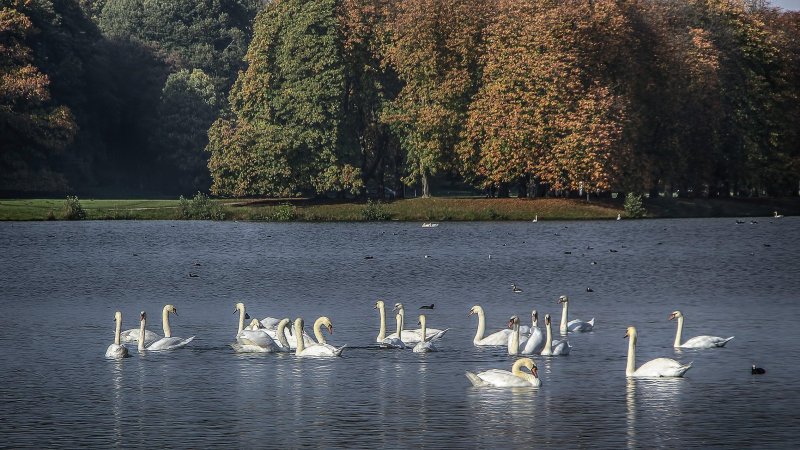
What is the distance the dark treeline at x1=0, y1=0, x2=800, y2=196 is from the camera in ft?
363

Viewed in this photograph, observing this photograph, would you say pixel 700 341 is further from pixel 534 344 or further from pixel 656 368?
pixel 656 368

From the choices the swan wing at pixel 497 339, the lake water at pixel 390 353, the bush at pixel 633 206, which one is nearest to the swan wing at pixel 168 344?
the lake water at pixel 390 353

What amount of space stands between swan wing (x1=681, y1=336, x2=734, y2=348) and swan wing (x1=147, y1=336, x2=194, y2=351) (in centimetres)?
1266

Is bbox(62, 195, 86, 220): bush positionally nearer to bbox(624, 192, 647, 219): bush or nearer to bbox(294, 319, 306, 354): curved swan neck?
bbox(624, 192, 647, 219): bush

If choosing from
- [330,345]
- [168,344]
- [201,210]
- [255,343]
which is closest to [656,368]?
[330,345]

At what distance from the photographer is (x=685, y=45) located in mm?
121750

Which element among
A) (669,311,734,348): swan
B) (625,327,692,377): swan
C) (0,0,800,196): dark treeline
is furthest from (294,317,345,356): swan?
(0,0,800,196): dark treeline

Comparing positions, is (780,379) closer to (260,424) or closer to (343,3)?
(260,424)

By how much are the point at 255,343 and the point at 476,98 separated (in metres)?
82.5

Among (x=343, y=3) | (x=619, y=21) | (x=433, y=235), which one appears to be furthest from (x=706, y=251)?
(x=343, y=3)

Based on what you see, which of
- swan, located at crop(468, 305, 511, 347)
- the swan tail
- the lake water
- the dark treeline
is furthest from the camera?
the dark treeline

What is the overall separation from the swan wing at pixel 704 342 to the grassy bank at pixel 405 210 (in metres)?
76.8

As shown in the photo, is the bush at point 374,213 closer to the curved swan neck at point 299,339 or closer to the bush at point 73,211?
the bush at point 73,211

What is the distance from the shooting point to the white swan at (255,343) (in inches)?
1373
